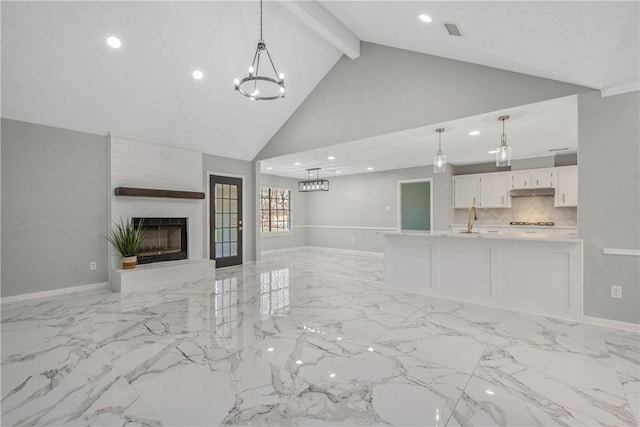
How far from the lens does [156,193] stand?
5305 mm

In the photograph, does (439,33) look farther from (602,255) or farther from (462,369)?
(462,369)

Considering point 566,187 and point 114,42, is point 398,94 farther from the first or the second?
point 566,187

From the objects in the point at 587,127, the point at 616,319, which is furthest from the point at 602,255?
the point at 587,127

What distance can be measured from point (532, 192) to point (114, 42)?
8.20m

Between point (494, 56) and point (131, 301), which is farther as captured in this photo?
point (131, 301)

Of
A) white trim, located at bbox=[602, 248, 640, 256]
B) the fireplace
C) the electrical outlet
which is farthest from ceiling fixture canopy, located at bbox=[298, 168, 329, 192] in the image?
the electrical outlet

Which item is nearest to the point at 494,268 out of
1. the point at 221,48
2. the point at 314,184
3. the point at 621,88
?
the point at 621,88

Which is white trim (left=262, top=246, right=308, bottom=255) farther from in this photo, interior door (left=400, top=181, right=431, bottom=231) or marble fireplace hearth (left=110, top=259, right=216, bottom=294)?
interior door (left=400, top=181, right=431, bottom=231)

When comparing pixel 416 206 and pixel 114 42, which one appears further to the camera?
pixel 416 206

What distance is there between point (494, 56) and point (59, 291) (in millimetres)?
6806

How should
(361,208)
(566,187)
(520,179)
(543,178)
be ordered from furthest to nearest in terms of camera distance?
1. (361,208)
2. (520,179)
3. (543,178)
4. (566,187)

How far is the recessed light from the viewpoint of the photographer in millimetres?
3699

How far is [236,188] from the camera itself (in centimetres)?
712

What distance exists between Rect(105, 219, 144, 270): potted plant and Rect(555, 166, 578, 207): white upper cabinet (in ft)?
27.6
